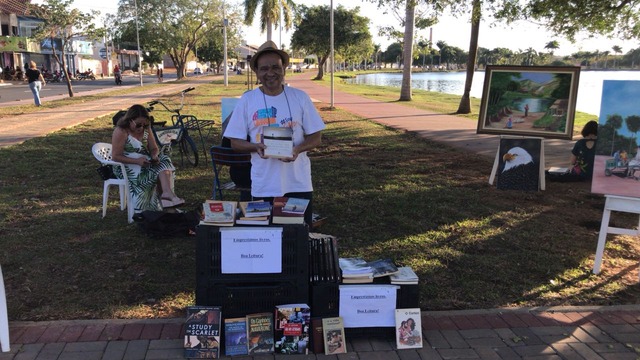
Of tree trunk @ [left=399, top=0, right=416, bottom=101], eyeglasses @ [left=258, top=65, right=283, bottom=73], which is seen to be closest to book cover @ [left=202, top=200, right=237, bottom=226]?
eyeglasses @ [left=258, top=65, right=283, bottom=73]

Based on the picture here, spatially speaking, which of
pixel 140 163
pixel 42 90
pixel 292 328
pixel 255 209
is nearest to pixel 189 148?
pixel 140 163

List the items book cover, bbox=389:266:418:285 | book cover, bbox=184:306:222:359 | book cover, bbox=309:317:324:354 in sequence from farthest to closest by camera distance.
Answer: book cover, bbox=389:266:418:285 → book cover, bbox=309:317:324:354 → book cover, bbox=184:306:222:359

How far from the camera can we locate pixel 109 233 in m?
5.04

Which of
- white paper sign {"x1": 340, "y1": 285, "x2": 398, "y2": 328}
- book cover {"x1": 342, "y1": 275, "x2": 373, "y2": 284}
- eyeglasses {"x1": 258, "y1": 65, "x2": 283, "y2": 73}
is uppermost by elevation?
eyeglasses {"x1": 258, "y1": 65, "x2": 283, "y2": 73}

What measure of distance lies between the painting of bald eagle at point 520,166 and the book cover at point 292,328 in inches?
196

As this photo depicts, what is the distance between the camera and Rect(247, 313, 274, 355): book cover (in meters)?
2.93

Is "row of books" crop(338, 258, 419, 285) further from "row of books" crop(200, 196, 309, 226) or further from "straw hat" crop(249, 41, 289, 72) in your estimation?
"straw hat" crop(249, 41, 289, 72)

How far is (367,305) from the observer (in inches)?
122

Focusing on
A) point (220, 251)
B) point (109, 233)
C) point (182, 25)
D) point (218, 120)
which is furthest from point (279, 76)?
point (182, 25)

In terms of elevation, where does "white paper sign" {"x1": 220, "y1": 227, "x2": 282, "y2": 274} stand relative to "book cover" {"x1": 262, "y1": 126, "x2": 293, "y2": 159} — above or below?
below

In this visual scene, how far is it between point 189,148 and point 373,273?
264 inches

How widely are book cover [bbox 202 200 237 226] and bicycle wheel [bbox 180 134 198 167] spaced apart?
218 inches

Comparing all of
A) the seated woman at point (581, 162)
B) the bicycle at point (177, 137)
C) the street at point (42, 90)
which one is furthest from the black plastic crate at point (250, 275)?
the street at point (42, 90)

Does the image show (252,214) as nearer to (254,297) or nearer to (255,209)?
(255,209)
